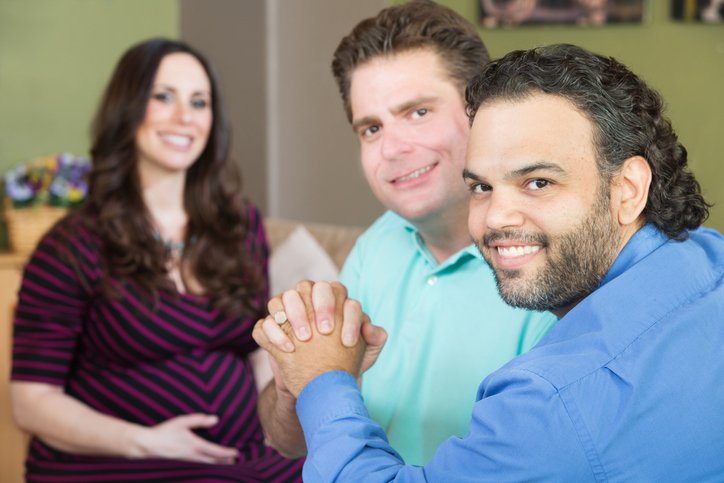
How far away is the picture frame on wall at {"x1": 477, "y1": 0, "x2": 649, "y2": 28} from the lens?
2.48m

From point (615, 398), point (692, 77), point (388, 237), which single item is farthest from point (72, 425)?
point (692, 77)

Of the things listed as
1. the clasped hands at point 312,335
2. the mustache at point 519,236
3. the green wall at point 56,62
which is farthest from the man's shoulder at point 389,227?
the green wall at point 56,62

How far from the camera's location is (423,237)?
134 cm

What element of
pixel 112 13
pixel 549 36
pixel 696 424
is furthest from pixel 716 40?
pixel 112 13

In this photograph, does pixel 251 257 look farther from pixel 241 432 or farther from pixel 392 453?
pixel 392 453

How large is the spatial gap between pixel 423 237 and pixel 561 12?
1.73 meters

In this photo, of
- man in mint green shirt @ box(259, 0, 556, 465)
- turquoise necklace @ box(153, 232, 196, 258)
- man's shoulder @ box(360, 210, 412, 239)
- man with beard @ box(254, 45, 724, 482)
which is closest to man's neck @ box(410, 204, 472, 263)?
man in mint green shirt @ box(259, 0, 556, 465)

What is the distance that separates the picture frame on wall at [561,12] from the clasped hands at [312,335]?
2055 millimetres

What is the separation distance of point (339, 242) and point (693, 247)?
5.44 ft

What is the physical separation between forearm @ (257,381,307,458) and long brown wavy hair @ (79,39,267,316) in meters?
0.64

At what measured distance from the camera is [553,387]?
2.19 feet

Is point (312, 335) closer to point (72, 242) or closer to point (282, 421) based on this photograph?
point (282, 421)

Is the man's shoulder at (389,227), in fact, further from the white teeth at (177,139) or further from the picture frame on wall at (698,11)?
the picture frame on wall at (698,11)

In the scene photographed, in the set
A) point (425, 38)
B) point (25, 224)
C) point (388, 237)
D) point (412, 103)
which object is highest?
point (425, 38)
